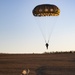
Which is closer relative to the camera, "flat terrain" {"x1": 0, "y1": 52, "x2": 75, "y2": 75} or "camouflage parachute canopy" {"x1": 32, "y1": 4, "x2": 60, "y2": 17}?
"flat terrain" {"x1": 0, "y1": 52, "x2": 75, "y2": 75}

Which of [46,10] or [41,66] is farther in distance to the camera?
[41,66]

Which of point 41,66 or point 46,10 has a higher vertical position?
point 46,10

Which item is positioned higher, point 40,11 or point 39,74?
point 40,11

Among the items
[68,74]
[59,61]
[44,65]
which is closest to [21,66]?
[44,65]

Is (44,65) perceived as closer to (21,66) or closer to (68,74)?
(21,66)

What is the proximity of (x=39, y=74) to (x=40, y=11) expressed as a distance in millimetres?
5536

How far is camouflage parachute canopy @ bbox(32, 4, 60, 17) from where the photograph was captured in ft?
111

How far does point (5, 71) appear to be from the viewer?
3559cm

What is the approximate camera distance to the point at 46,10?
111 feet

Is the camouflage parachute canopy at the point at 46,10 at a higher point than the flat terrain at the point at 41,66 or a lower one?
higher

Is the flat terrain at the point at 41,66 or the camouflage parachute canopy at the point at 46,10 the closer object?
the flat terrain at the point at 41,66

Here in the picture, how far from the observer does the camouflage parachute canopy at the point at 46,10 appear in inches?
1335

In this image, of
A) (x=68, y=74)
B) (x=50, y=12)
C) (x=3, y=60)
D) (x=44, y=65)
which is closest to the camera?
(x=68, y=74)

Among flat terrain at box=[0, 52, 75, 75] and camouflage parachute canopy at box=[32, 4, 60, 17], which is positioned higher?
camouflage parachute canopy at box=[32, 4, 60, 17]
